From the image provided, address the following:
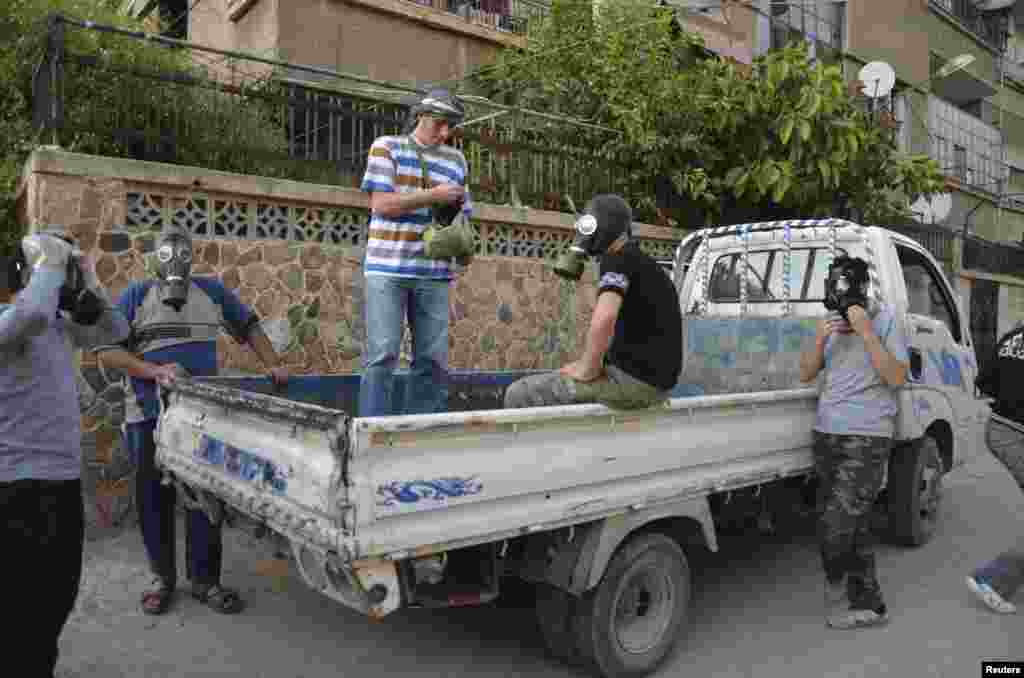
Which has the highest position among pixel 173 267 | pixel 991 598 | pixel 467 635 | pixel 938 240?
pixel 938 240

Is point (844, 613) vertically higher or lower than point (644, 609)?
lower

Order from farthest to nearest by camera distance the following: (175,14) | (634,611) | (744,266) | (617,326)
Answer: (175,14), (744,266), (617,326), (634,611)

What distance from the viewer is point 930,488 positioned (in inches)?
204

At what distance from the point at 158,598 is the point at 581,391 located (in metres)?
2.31

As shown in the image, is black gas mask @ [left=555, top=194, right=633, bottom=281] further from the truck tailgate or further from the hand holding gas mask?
the hand holding gas mask

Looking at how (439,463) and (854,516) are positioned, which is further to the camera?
(854,516)

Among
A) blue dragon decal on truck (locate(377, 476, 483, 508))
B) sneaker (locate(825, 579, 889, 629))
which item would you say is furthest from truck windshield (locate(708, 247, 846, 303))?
blue dragon decal on truck (locate(377, 476, 483, 508))

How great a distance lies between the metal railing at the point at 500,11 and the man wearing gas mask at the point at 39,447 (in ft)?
29.3

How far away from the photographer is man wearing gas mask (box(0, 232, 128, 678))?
97.7 inches

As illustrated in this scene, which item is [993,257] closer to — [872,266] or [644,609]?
[872,266]

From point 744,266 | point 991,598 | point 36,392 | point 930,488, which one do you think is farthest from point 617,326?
point 930,488

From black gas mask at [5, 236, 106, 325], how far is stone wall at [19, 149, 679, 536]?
Answer: 240 cm

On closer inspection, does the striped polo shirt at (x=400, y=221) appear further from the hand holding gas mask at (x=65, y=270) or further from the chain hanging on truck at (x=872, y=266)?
the chain hanging on truck at (x=872, y=266)

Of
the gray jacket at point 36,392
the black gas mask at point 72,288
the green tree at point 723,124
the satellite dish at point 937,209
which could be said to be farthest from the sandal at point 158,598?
the satellite dish at point 937,209
